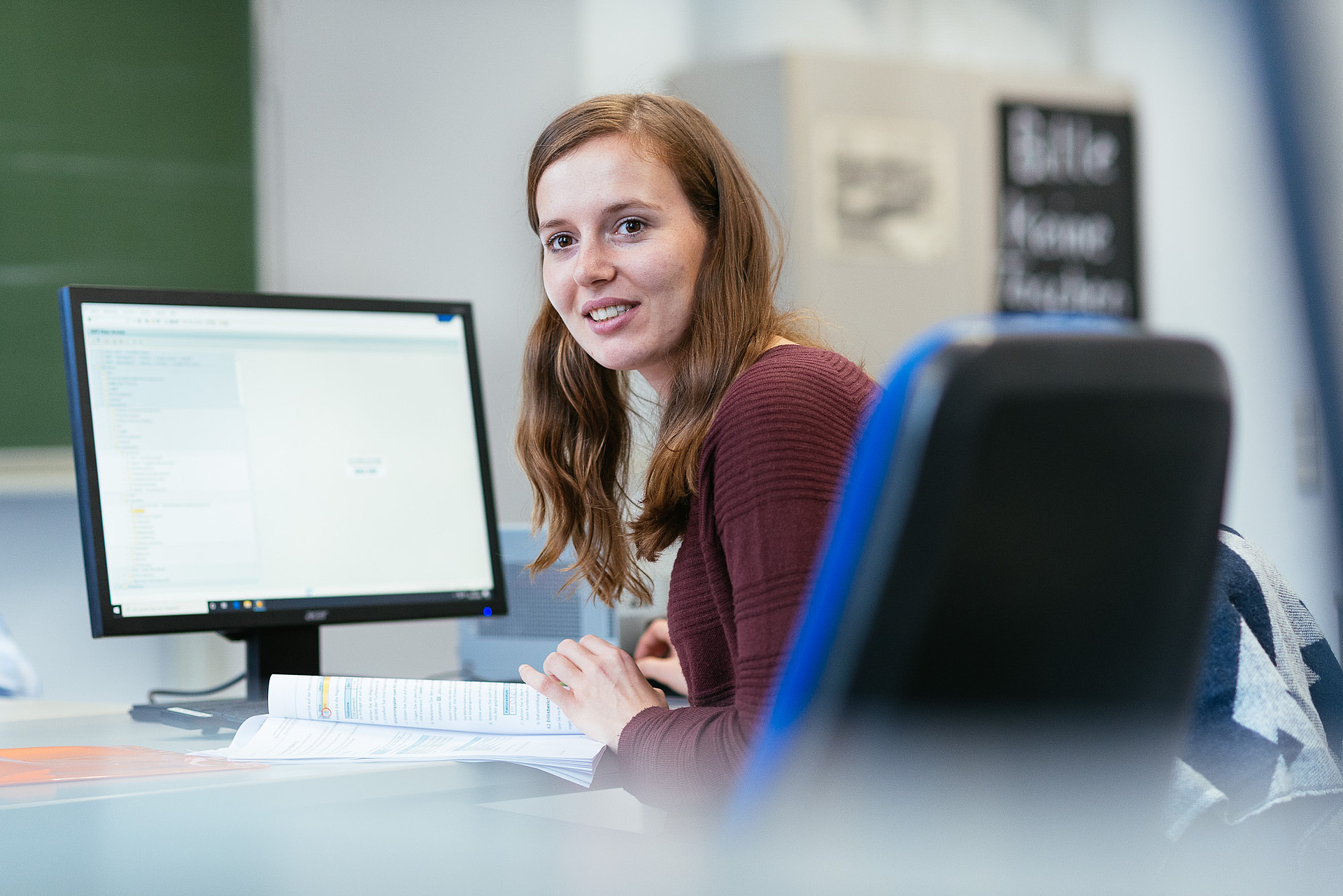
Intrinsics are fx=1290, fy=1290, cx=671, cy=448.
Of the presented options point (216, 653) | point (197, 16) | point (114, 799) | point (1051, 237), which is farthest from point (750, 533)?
point (1051, 237)

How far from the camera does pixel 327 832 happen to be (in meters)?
0.66

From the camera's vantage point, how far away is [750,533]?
2.78 feet

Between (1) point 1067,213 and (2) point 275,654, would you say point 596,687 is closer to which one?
(2) point 275,654

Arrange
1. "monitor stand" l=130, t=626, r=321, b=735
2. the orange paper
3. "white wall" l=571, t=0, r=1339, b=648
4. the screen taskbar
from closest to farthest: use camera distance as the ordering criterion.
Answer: the orange paper → the screen taskbar → "monitor stand" l=130, t=626, r=321, b=735 → "white wall" l=571, t=0, r=1339, b=648

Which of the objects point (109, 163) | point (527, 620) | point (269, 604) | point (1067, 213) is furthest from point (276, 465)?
point (1067, 213)

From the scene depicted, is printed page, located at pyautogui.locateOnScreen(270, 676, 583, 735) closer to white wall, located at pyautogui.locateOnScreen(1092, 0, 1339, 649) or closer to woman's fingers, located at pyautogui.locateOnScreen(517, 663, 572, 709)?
woman's fingers, located at pyautogui.locateOnScreen(517, 663, 572, 709)

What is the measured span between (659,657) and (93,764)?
24.6 inches

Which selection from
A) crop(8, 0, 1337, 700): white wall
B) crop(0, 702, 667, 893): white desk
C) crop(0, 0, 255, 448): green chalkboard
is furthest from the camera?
crop(8, 0, 1337, 700): white wall

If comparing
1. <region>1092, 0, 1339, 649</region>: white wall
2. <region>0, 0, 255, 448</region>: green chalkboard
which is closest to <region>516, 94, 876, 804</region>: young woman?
<region>0, 0, 255, 448</region>: green chalkboard

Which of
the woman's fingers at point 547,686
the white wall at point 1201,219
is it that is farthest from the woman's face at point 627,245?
the white wall at point 1201,219

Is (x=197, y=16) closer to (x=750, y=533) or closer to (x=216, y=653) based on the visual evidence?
(x=216, y=653)

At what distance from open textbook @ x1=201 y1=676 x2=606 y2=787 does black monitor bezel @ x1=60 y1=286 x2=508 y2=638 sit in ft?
0.81

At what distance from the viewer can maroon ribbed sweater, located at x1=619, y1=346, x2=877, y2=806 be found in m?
0.83

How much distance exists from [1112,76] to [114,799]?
12.2 ft
